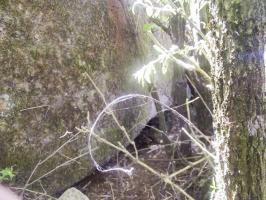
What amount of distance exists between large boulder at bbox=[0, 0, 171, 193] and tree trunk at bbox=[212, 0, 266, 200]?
117cm

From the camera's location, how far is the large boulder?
7.98ft

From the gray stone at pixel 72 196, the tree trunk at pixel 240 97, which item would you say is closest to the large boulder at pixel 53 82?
the gray stone at pixel 72 196

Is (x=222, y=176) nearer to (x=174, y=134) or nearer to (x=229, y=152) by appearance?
(x=229, y=152)

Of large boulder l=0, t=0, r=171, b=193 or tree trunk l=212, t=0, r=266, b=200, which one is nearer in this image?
tree trunk l=212, t=0, r=266, b=200

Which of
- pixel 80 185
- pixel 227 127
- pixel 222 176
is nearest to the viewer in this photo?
pixel 227 127

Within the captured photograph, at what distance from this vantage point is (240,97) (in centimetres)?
131

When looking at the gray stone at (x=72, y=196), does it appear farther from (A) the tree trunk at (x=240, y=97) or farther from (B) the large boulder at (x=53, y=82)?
(A) the tree trunk at (x=240, y=97)

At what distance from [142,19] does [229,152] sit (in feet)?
6.39

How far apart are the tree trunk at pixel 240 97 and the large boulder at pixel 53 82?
1.17m

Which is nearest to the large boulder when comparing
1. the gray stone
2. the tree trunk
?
the gray stone

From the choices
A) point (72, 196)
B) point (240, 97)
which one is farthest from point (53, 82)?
point (240, 97)

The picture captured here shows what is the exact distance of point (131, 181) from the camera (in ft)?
9.16

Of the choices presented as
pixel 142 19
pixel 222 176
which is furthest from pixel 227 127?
pixel 142 19

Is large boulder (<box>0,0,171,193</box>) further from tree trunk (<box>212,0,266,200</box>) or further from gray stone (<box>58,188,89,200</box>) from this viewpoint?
tree trunk (<box>212,0,266,200</box>)
